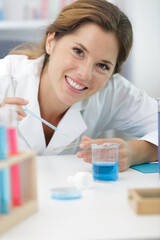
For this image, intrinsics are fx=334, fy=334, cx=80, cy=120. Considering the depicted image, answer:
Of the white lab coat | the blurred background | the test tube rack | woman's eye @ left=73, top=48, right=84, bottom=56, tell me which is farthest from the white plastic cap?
the blurred background

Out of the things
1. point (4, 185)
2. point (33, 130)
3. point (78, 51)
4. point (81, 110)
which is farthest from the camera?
point (81, 110)

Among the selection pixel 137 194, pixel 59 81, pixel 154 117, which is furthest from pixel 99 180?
pixel 154 117

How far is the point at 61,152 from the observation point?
1.89 m

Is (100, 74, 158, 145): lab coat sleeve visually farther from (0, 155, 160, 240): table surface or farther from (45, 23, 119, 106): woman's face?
(0, 155, 160, 240): table surface

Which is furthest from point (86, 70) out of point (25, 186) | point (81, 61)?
point (25, 186)

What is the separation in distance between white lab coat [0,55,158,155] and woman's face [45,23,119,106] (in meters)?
0.14

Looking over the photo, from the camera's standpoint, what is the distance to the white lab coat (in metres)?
1.73

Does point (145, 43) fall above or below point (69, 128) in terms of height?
above

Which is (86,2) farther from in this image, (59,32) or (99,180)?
(99,180)

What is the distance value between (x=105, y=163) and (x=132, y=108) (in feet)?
2.92

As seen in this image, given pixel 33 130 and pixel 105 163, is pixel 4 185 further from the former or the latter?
pixel 33 130

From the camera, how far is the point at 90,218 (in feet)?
2.62

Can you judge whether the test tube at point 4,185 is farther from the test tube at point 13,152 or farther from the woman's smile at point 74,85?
the woman's smile at point 74,85

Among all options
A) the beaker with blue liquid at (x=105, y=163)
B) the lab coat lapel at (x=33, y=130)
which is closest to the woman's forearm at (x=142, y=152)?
the beaker with blue liquid at (x=105, y=163)
